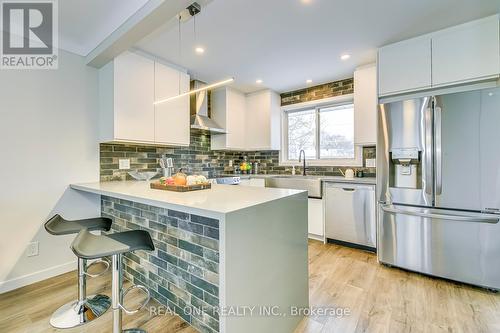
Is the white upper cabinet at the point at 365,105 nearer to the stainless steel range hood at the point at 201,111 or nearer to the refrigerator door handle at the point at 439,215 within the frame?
the refrigerator door handle at the point at 439,215

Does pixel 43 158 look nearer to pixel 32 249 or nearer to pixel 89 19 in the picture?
pixel 32 249

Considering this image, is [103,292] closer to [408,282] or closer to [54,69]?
[54,69]

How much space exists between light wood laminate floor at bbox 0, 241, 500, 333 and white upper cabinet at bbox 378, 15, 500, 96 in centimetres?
195

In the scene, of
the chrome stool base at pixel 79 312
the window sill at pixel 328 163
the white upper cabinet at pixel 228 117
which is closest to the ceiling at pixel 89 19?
the white upper cabinet at pixel 228 117

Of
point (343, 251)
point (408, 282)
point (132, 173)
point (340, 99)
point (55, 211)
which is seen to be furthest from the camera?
point (340, 99)

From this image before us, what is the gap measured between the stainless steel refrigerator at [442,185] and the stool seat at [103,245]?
94.1 inches

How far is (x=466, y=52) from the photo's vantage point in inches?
83.4

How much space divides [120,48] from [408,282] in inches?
140

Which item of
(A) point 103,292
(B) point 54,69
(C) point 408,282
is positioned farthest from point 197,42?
(C) point 408,282

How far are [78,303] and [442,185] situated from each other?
10.7 ft

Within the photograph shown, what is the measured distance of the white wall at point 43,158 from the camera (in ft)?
6.64

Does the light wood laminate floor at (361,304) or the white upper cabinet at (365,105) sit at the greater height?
the white upper cabinet at (365,105)

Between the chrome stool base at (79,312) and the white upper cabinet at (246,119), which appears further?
the white upper cabinet at (246,119)

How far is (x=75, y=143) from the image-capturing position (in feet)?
7.97
